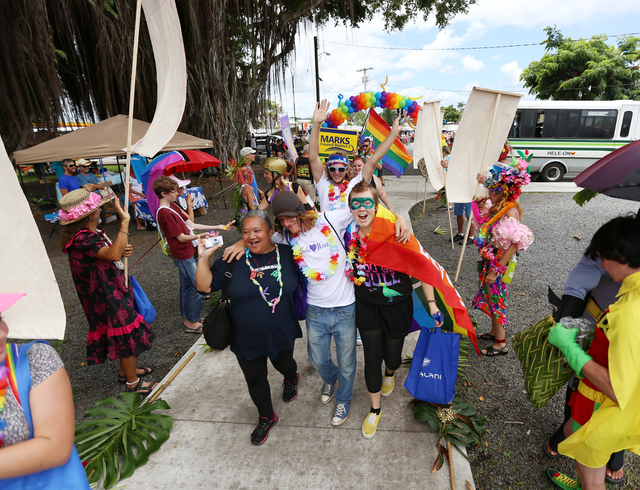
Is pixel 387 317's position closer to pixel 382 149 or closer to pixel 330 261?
pixel 330 261

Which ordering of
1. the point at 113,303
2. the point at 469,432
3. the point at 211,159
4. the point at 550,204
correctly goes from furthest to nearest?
the point at 550,204, the point at 211,159, the point at 113,303, the point at 469,432

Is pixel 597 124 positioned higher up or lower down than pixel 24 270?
higher up

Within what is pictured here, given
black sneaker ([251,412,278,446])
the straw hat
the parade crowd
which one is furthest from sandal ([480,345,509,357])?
the straw hat

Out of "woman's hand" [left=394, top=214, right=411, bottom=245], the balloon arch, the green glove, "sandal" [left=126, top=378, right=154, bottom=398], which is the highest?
the balloon arch

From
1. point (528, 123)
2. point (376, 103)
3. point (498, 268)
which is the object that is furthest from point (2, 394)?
point (528, 123)

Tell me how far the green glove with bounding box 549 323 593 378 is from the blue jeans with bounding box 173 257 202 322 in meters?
3.55

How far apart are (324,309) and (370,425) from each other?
991 millimetres

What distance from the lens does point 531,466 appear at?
7.57 feet

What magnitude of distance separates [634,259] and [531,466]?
5.44ft

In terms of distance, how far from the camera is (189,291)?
13.7ft

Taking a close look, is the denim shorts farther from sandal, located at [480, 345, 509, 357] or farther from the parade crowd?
sandal, located at [480, 345, 509, 357]

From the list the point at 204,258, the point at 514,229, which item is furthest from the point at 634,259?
the point at 204,258

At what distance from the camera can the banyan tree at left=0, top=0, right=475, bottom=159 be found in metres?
8.09

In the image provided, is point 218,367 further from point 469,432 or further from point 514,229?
point 514,229
